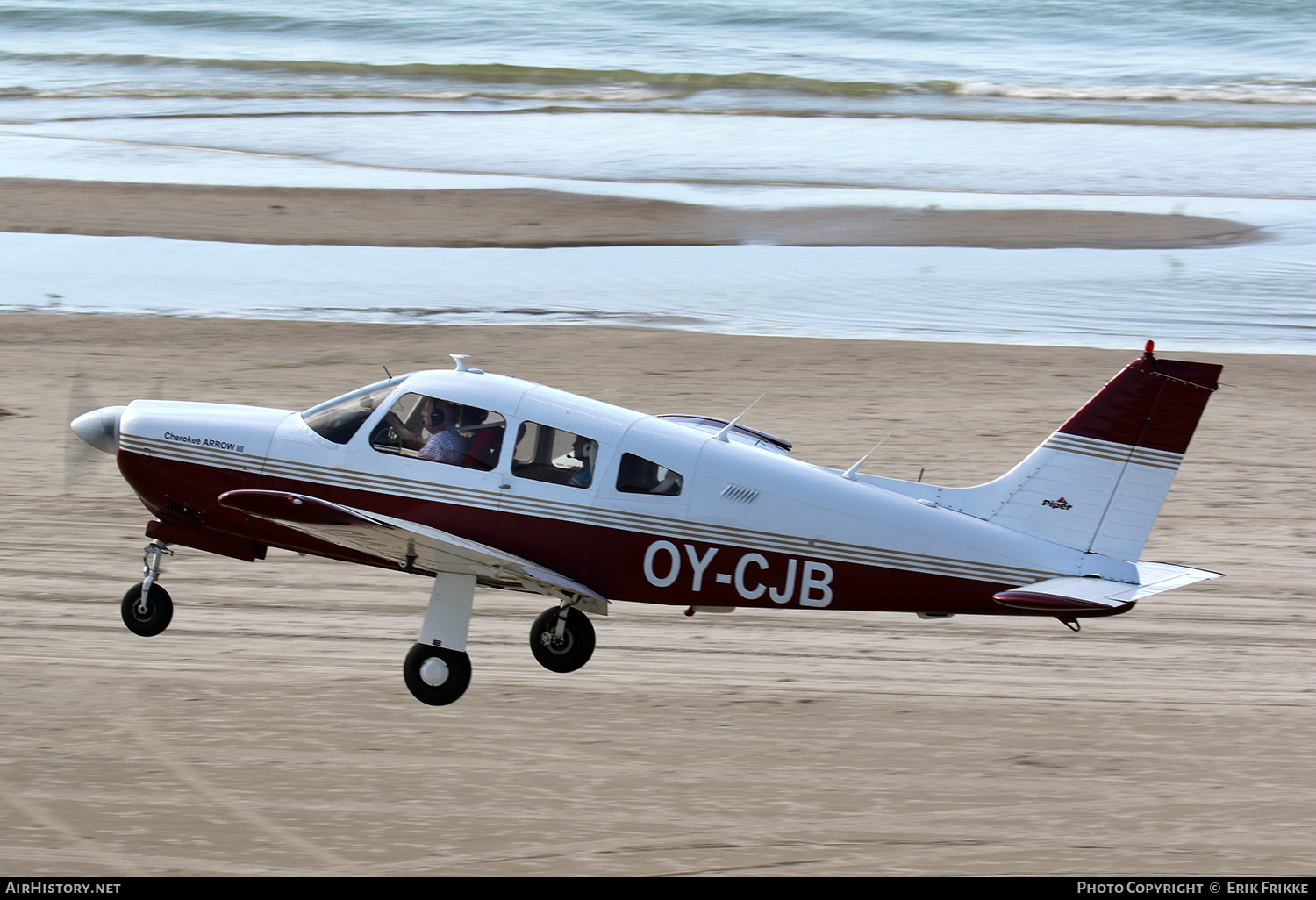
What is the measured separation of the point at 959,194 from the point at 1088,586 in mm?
22063

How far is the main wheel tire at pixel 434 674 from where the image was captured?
9383mm

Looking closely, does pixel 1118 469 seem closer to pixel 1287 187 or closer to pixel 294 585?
pixel 294 585

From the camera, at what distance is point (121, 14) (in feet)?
197

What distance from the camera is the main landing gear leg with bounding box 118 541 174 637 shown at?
10258 mm

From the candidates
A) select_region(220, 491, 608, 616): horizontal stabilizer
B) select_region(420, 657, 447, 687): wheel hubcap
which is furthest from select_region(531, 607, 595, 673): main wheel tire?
select_region(420, 657, 447, 687): wheel hubcap

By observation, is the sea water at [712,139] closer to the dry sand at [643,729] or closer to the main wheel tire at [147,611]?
the dry sand at [643,729]

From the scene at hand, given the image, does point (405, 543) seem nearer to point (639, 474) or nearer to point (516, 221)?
point (639, 474)

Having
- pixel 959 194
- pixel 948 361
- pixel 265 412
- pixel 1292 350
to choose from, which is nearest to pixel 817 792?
pixel 265 412

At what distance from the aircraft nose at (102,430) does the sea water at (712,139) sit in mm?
10316

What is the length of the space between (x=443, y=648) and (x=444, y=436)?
4.94ft

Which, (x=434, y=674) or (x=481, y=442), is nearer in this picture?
(x=434, y=674)

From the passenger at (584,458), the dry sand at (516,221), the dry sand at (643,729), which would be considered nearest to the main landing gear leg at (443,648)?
the dry sand at (643,729)

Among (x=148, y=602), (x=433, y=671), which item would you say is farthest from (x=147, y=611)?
(x=433, y=671)

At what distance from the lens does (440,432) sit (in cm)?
957
